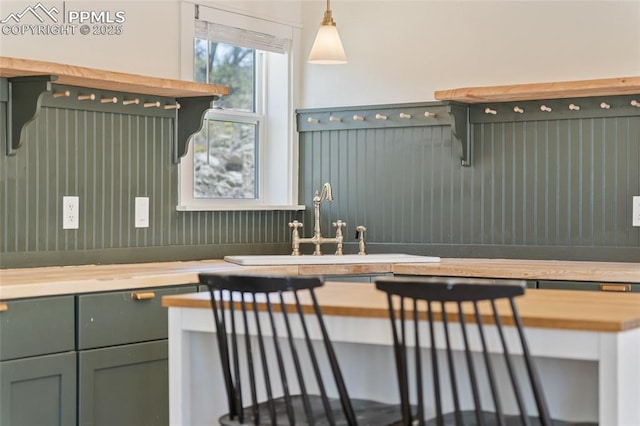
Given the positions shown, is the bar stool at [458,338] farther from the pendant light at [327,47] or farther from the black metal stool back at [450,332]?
the pendant light at [327,47]

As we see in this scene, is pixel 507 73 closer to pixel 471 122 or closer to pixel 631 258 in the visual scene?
pixel 471 122

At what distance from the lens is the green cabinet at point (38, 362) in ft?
10.2

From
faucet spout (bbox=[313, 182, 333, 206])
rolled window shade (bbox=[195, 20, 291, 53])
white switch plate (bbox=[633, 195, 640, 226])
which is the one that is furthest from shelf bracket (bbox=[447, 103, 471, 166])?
rolled window shade (bbox=[195, 20, 291, 53])

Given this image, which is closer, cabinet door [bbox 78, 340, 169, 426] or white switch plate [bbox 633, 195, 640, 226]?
cabinet door [bbox 78, 340, 169, 426]

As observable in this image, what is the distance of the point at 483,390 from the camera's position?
261 centimetres

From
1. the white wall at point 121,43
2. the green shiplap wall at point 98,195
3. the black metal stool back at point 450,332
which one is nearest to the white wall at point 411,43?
the white wall at point 121,43

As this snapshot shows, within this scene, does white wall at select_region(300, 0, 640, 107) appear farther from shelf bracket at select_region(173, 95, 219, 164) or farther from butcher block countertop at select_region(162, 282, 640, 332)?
butcher block countertop at select_region(162, 282, 640, 332)

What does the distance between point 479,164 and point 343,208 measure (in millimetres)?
790

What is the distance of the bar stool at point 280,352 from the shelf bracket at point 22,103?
1288mm

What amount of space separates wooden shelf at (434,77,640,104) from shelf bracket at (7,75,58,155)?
180cm

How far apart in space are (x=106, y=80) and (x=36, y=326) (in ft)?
3.58

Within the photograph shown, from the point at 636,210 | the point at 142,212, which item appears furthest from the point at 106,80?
the point at 636,210

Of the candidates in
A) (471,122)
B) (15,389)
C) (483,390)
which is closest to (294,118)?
(471,122)

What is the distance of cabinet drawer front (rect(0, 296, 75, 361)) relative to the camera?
3096 mm
